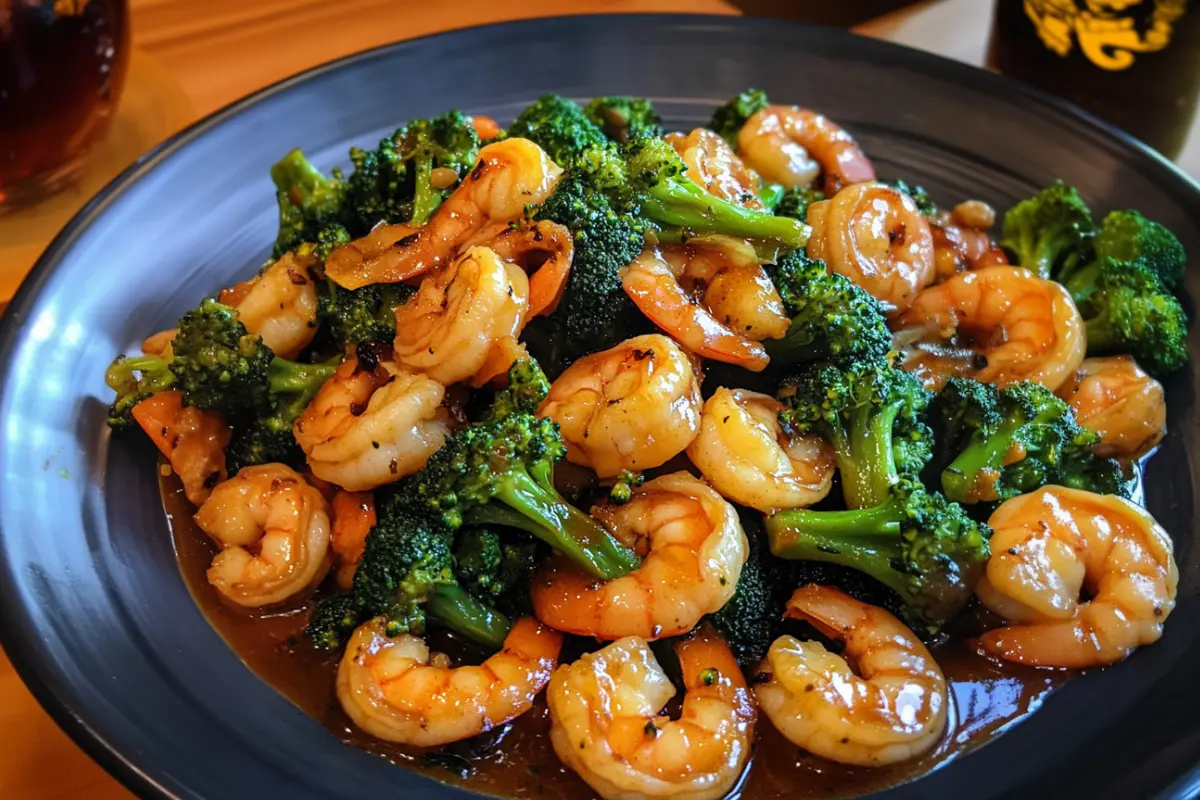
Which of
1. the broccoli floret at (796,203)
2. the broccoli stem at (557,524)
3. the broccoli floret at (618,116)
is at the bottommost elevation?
the broccoli stem at (557,524)

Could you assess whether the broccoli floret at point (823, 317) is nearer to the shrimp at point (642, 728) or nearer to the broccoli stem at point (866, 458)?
the broccoli stem at point (866, 458)

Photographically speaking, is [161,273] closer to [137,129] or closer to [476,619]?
[137,129]

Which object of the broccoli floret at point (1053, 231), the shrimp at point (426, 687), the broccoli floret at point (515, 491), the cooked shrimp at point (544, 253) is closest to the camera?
the shrimp at point (426, 687)

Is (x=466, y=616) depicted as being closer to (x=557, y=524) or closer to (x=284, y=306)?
(x=557, y=524)

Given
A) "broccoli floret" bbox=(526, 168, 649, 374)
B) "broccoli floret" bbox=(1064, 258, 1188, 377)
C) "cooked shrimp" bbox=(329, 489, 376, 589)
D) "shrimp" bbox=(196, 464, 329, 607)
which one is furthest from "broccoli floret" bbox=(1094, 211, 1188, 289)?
"shrimp" bbox=(196, 464, 329, 607)

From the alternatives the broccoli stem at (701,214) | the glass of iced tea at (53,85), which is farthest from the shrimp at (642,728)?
the glass of iced tea at (53,85)

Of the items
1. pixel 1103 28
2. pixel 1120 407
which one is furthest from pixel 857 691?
pixel 1103 28
